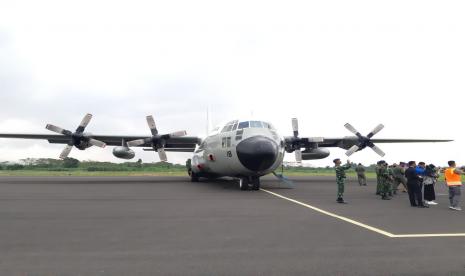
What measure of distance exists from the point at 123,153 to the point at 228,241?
73.2ft

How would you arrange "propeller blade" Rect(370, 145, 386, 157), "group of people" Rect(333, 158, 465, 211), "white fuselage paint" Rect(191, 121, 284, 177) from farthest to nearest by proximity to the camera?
"propeller blade" Rect(370, 145, 386, 157) < "white fuselage paint" Rect(191, 121, 284, 177) < "group of people" Rect(333, 158, 465, 211)

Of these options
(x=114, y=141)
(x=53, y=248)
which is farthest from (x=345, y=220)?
(x=114, y=141)

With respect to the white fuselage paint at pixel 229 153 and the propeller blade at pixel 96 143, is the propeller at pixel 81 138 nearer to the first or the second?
the propeller blade at pixel 96 143

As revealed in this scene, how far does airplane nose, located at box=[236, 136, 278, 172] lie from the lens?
1836 centimetres

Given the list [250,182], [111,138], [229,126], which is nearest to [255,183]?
[250,182]

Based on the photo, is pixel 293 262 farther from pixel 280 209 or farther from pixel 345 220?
pixel 280 209

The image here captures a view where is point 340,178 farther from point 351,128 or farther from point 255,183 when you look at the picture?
point 351,128

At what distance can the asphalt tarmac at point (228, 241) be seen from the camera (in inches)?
220

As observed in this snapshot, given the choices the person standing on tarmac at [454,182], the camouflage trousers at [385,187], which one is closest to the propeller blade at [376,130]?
the camouflage trousers at [385,187]

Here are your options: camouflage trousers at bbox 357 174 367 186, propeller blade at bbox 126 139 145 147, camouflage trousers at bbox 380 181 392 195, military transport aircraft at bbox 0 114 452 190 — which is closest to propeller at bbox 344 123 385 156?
military transport aircraft at bbox 0 114 452 190

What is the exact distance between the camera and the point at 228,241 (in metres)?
7.51

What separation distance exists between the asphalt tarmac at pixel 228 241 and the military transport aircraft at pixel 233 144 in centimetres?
653

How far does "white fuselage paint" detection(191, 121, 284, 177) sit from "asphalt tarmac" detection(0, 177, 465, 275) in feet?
23.5

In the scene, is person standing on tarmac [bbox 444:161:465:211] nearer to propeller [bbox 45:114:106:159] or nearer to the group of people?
the group of people
